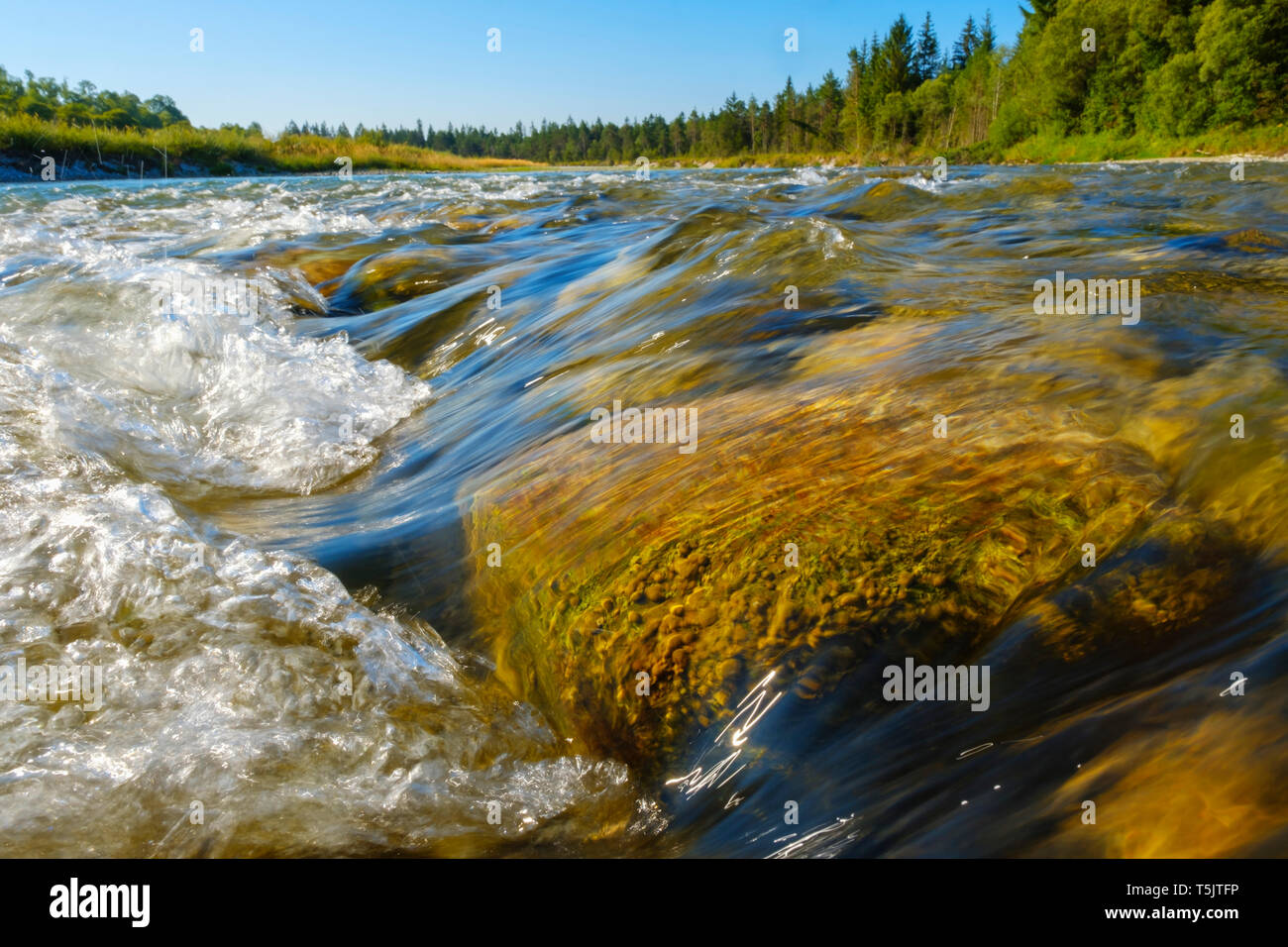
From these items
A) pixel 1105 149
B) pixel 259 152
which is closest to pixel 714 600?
pixel 1105 149

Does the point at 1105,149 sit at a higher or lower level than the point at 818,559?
higher

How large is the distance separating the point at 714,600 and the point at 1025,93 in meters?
65.2

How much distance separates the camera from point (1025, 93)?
55.2 metres

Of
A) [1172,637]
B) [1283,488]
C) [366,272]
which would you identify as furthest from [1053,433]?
[366,272]

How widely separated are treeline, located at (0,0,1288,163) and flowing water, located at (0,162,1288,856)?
42.5 meters

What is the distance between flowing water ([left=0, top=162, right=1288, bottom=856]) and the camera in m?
1.67

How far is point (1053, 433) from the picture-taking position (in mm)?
2383

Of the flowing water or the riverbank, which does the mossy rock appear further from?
the riverbank

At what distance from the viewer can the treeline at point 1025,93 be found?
35.3m

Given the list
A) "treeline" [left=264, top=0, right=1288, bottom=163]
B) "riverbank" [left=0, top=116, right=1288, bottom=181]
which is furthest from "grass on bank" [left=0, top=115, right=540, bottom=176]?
"treeline" [left=264, top=0, right=1288, bottom=163]

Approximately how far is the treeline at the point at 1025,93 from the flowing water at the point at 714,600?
4255cm

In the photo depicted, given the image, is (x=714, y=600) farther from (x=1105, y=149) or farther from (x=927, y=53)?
(x=927, y=53)

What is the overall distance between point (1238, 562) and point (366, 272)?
8608mm

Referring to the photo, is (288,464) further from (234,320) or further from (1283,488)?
(1283,488)
